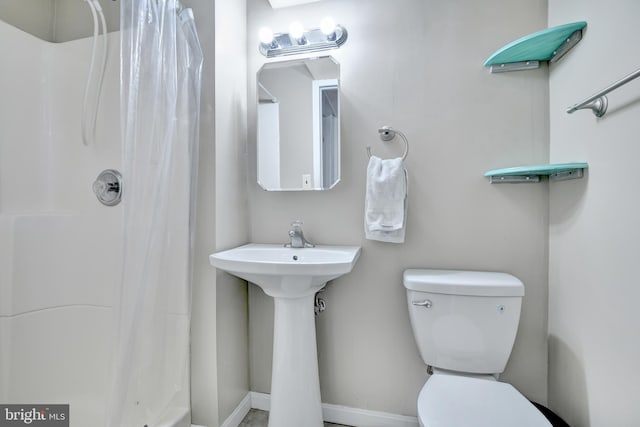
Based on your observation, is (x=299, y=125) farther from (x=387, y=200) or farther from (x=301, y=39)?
(x=387, y=200)

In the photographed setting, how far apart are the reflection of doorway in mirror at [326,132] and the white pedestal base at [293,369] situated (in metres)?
0.61

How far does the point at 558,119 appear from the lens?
1.23 metres

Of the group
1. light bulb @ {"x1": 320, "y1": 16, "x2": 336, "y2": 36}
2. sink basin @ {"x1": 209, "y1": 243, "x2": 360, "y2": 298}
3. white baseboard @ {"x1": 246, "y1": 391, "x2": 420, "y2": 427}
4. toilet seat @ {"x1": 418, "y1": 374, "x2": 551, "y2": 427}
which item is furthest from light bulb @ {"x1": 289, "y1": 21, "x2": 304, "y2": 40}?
white baseboard @ {"x1": 246, "y1": 391, "x2": 420, "y2": 427}

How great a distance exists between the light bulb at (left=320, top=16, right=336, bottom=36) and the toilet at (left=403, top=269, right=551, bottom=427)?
49.5 inches

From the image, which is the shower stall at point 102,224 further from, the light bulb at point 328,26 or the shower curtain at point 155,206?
the light bulb at point 328,26

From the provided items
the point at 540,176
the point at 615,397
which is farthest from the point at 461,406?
the point at 540,176

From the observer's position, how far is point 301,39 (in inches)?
59.8

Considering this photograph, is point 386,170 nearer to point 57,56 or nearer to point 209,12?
point 209,12

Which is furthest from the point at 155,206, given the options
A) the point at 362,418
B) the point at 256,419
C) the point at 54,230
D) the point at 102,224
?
the point at 362,418

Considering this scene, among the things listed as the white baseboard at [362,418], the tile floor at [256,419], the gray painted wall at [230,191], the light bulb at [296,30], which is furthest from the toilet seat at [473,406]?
the light bulb at [296,30]

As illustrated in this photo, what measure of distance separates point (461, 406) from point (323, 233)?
3.00ft

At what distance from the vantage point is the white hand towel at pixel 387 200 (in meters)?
1.35

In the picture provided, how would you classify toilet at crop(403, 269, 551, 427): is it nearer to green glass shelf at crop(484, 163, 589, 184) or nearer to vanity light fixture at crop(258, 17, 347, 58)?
green glass shelf at crop(484, 163, 589, 184)

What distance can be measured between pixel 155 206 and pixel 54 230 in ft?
2.40
